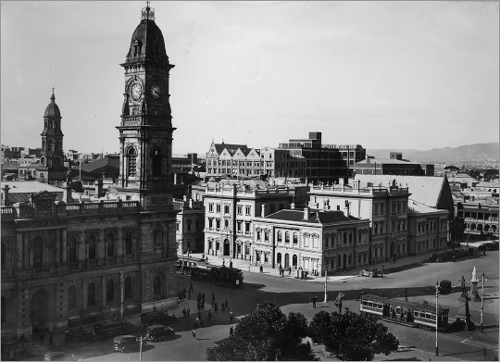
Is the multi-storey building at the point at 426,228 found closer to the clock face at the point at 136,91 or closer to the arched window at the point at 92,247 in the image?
the clock face at the point at 136,91

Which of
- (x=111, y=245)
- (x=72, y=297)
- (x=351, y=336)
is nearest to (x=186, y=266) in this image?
(x=111, y=245)

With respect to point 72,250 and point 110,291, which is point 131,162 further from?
point 110,291

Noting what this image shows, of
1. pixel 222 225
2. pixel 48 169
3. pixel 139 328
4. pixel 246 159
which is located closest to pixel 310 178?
pixel 246 159

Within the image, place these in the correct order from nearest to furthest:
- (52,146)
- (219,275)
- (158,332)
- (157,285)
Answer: (158,332) < (157,285) < (219,275) < (52,146)

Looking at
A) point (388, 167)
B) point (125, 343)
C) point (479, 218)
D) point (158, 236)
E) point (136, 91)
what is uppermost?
point (136, 91)

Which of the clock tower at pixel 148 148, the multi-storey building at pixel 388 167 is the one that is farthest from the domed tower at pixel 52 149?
the multi-storey building at pixel 388 167

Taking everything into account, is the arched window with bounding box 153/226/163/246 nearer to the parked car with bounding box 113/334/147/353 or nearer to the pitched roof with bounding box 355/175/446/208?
the parked car with bounding box 113/334/147/353
